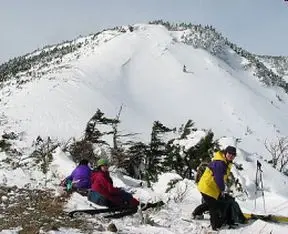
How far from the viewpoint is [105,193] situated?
11.5 m

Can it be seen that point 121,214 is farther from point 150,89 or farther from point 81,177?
point 150,89

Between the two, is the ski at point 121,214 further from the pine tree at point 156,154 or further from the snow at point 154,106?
the pine tree at point 156,154

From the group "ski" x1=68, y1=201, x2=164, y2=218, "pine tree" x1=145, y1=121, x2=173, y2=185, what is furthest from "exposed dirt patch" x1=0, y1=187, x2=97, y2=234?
"pine tree" x1=145, y1=121, x2=173, y2=185

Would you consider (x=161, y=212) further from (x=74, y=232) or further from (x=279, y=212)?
(x=279, y=212)

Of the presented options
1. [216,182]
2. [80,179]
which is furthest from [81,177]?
[216,182]

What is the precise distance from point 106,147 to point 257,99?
94.7 m

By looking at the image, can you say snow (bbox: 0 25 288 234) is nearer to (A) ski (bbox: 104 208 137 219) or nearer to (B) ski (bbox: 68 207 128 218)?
(A) ski (bbox: 104 208 137 219)

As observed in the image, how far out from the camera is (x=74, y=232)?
8727 mm

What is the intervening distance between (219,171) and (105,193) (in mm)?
2872

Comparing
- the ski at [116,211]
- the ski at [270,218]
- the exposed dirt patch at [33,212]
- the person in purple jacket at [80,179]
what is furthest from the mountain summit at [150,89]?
the ski at [270,218]

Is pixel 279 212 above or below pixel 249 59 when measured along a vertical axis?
below

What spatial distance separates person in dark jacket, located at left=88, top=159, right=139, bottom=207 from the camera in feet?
37.5

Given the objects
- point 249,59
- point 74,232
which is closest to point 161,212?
point 74,232

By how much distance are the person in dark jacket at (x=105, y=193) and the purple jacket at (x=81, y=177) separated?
1.29 metres
